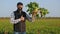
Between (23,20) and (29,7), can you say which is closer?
(23,20)

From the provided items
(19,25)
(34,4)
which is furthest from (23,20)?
(34,4)

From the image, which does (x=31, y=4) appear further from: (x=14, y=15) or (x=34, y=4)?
(x=14, y=15)

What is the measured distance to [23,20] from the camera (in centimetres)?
587

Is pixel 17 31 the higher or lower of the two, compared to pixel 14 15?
lower

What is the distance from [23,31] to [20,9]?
59 centimetres

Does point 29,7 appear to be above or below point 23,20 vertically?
below

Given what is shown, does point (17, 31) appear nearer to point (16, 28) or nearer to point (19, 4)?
point (16, 28)

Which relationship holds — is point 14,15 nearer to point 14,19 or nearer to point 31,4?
point 14,19

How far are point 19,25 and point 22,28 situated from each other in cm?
11

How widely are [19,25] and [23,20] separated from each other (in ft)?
0.62

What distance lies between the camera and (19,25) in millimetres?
5949

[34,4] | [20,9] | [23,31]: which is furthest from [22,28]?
[34,4]

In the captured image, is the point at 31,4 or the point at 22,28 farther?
the point at 31,4

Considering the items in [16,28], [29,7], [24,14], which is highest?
[24,14]
